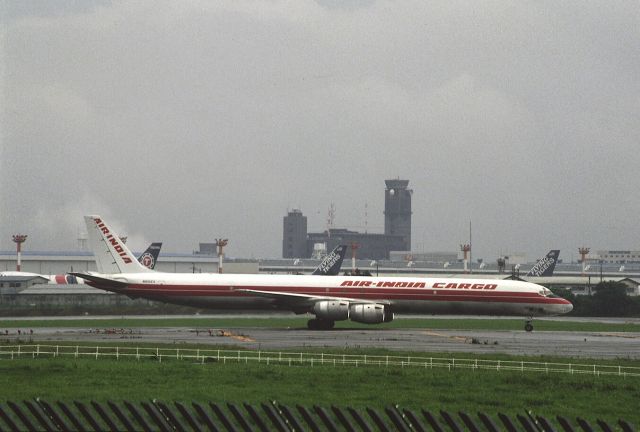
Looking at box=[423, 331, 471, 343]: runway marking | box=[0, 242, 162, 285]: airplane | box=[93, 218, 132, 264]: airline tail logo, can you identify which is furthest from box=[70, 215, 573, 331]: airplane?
box=[0, 242, 162, 285]: airplane

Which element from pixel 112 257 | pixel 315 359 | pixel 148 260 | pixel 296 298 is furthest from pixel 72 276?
pixel 315 359

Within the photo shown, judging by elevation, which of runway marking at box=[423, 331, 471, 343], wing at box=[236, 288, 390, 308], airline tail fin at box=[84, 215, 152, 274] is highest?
airline tail fin at box=[84, 215, 152, 274]

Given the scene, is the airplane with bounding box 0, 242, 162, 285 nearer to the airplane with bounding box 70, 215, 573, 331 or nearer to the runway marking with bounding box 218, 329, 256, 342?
the airplane with bounding box 70, 215, 573, 331

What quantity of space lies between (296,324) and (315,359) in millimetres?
37120

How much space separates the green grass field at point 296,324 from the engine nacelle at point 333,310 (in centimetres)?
544

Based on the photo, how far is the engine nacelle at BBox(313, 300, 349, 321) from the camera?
7181cm

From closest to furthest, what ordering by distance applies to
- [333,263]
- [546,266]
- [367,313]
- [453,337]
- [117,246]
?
[453,337]
[367,313]
[117,246]
[333,263]
[546,266]

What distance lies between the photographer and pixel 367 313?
71.0m

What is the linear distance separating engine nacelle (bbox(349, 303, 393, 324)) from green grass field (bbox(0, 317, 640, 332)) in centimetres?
556

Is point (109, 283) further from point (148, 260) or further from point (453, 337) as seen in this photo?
point (148, 260)

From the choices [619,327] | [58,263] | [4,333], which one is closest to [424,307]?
[619,327]

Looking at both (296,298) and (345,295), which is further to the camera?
(345,295)

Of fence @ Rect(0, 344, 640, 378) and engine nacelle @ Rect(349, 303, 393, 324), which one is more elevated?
engine nacelle @ Rect(349, 303, 393, 324)

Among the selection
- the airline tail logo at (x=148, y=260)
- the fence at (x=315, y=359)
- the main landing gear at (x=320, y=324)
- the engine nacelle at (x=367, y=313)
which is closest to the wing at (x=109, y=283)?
the main landing gear at (x=320, y=324)
